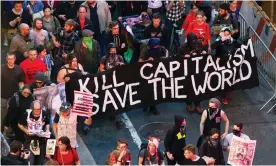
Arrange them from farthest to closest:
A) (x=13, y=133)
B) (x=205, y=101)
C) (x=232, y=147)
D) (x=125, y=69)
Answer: (x=205, y=101) → (x=125, y=69) → (x=13, y=133) → (x=232, y=147)

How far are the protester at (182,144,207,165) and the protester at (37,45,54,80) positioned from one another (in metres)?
3.64

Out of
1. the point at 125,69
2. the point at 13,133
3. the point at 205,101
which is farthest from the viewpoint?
the point at 205,101

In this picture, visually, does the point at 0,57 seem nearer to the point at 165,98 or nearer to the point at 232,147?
the point at 165,98

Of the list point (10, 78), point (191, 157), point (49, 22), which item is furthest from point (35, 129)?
point (49, 22)

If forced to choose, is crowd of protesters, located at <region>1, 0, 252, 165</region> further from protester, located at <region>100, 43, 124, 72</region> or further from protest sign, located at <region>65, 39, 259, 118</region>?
protest sign, located at <region>65, 39, 259, 118</region>

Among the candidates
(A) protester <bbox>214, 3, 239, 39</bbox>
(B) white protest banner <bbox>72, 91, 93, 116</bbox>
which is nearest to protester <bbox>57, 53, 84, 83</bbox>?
(B) white protest banner <bbox>72, 91, 93, 116</bbox>

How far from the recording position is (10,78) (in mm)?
13422

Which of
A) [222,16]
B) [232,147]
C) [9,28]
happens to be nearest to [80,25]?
[9,28]

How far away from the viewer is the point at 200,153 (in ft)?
39.9

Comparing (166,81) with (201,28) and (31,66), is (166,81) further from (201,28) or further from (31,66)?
(31,66)

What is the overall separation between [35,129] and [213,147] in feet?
9.70

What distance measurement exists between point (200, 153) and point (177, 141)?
432 millimetres

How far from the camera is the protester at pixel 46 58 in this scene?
14102mm

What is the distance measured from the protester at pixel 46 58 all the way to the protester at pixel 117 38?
1.28 meters
